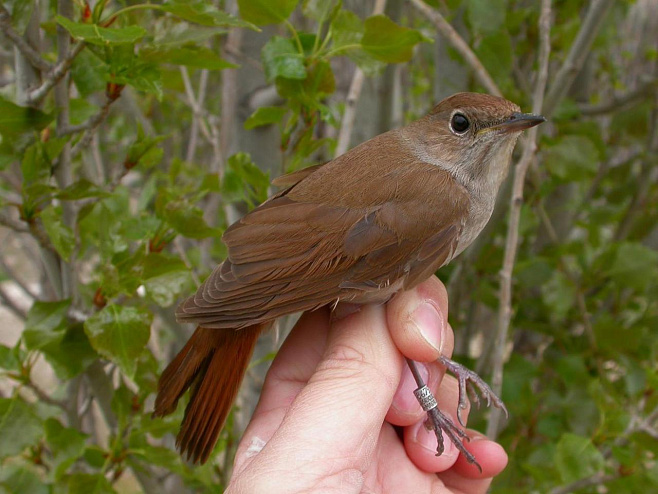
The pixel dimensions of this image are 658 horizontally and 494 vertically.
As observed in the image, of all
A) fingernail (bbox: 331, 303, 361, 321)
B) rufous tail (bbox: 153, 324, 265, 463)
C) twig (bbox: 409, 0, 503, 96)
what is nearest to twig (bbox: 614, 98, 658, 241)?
twig (bbox: 409, 0, 503, 96)

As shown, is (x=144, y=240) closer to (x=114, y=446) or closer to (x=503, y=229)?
(x=114, y=446)

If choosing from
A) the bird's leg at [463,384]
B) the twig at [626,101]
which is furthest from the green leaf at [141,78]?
the twig at [626,101]

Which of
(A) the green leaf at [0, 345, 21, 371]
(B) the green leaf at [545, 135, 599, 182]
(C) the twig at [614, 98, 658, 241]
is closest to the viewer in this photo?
(A) the green leaf at [0, 345, 21, 371]

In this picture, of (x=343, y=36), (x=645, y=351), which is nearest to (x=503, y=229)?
(x=645, y=351)

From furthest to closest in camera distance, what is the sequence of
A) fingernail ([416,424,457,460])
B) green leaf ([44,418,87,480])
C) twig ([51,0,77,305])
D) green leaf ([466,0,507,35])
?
green leaf ([466,0,507,35]) < fingernail ([416,424,457,460]) < green leaf ([44,418,87,480]) < twig ([51,0,77,305])

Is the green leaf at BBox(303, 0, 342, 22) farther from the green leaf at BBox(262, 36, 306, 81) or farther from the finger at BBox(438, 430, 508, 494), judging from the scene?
the finger at BBox(438, 430, 508, 494)

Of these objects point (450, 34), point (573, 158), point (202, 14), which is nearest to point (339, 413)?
point (202, 14)

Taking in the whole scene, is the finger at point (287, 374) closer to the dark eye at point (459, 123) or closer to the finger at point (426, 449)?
the finger at point (426, 449)

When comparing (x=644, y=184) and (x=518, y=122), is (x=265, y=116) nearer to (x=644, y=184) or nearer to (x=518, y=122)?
(x=518, y=122)
